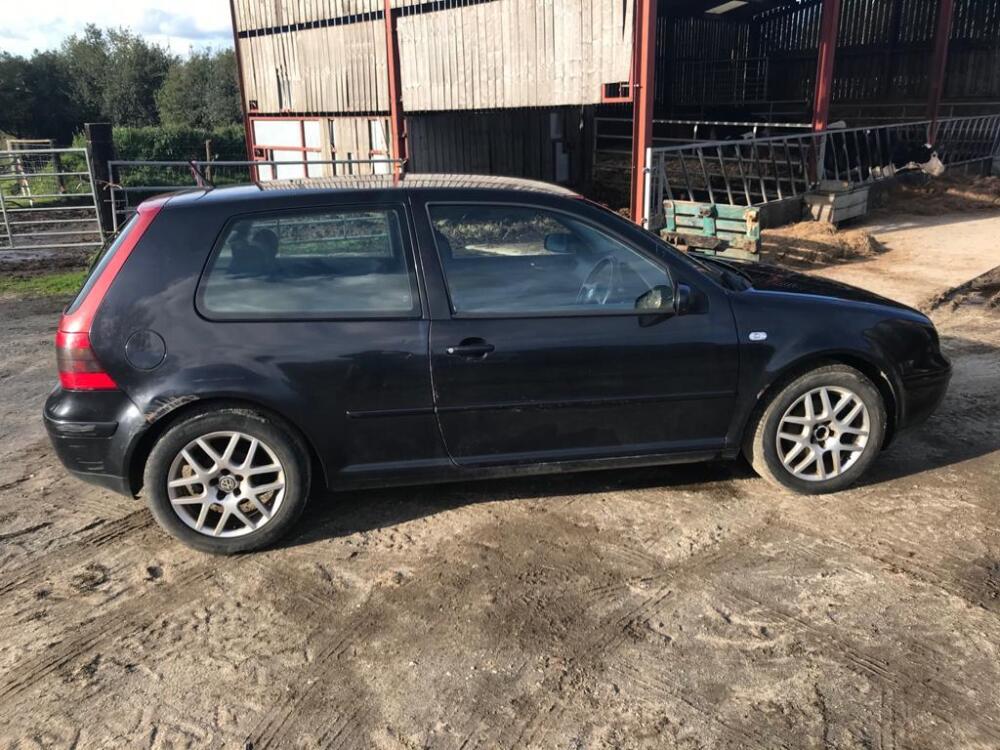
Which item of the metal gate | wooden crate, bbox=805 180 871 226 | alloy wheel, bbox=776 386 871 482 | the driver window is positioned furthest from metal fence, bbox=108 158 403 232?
wooden crate, bbox=805 180 871 226

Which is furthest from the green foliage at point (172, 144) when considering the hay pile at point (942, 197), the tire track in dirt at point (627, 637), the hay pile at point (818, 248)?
the tire track in dirt at point (627, 637)

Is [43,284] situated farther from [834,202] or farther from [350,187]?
[834,202]

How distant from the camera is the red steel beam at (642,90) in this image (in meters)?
10.5

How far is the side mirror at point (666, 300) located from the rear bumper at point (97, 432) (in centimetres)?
240

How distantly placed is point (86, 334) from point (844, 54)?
2426 cm

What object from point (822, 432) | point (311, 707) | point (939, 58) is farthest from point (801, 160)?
point (311, 707)

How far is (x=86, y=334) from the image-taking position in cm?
345

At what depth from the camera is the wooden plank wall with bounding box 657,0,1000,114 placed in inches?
804

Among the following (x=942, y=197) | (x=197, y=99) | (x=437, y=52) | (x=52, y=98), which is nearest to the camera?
(x=437, y=52)

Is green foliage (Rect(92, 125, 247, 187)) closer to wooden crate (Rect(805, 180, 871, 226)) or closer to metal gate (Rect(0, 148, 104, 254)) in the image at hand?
metal gate (Rect(0, 148, 104, 254))

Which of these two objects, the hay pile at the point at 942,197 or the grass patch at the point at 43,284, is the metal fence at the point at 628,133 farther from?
the grass patch at the point at 43,284

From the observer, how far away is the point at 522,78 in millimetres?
12688

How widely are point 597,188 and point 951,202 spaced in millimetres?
7038

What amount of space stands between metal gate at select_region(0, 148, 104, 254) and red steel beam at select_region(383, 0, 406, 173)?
5.48m
